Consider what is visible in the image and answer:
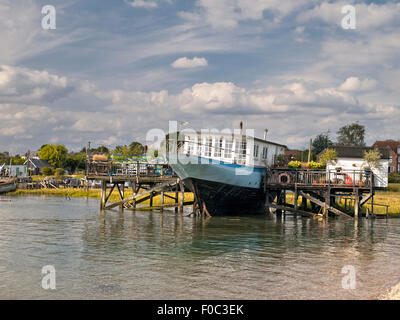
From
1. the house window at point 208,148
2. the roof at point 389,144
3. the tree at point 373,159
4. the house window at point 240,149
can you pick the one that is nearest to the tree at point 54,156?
the roof at point 389,144

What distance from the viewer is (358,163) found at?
35.4 meters

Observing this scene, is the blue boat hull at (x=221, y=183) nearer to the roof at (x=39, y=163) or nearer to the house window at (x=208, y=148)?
the house window at (x=208, y=148)

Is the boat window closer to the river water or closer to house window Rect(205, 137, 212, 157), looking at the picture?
house window Rect(205, 137, 212, 157)

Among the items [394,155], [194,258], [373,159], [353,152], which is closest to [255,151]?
[373,159]

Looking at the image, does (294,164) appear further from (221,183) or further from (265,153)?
(221,183)

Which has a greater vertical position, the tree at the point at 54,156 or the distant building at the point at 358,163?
the tree at the point at 54,156

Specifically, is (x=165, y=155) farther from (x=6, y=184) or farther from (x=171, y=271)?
(x=6, y=184)

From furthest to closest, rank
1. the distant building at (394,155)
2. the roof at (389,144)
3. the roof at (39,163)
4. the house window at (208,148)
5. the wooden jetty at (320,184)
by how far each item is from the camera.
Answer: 1. the roof at (39,163)
2. the roof at (389,144)
3. the distant building at (394,155)
4. the wooden jetty at (320,184)
5. the house window at (208,148)

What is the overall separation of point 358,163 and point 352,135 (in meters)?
65.9

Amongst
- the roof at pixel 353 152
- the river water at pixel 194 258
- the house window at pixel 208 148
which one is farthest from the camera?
the roof at pixel 353 152

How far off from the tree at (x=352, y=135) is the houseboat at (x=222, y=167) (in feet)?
230

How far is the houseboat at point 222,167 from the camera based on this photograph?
27.9 metres
